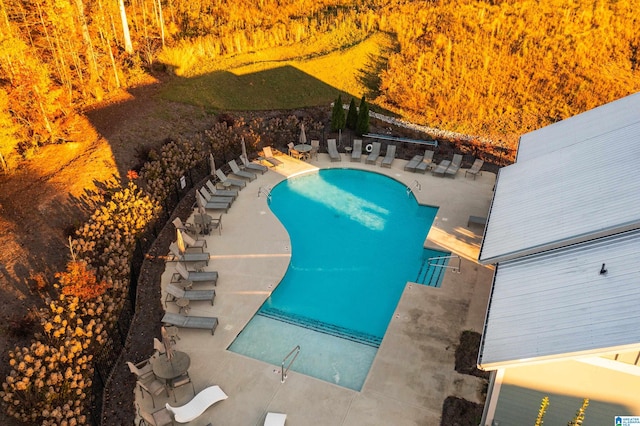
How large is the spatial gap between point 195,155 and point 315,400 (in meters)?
13.6

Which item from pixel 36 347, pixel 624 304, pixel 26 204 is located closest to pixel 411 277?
pixel 624 304

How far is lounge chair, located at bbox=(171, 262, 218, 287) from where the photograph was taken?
46.4 ft

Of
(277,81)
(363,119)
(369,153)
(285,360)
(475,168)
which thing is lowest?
(285,360)

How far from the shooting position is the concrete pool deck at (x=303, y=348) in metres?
10.7

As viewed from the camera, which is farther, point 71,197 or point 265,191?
point 265,191

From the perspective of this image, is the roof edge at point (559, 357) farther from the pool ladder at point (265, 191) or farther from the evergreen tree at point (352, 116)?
the evergreen tree at point (352, 116)

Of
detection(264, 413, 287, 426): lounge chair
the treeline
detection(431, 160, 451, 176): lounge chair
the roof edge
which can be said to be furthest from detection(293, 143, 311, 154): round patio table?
the roof edge

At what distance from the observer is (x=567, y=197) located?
486 inches

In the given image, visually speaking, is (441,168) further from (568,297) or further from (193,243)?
(568,297)

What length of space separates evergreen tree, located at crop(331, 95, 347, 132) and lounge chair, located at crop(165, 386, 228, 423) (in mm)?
16983

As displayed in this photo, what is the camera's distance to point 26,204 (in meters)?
15.2

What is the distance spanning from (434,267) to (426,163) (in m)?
7.88

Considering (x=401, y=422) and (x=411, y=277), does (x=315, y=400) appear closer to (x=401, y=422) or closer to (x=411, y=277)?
(x=401, y=422)

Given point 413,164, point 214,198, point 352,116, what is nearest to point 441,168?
point 413,164
